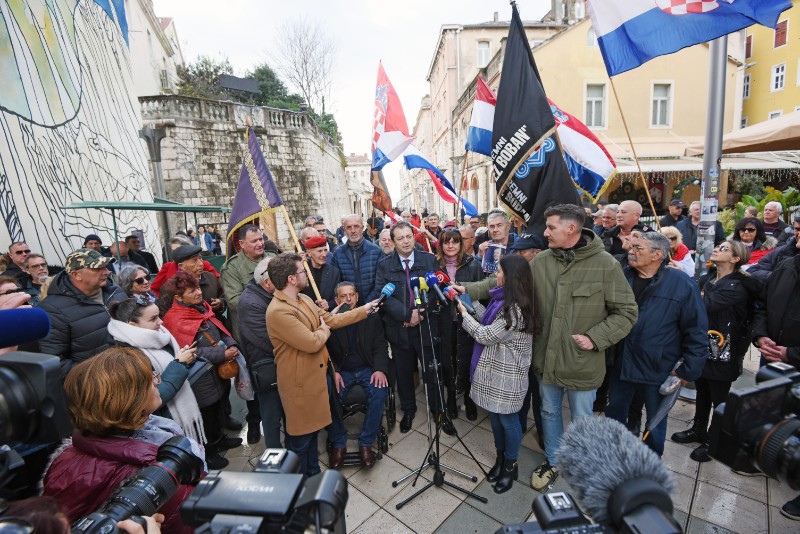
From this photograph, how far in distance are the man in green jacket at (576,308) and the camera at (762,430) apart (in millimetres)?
1302

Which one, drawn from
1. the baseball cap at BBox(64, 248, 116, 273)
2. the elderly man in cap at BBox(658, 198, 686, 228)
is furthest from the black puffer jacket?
the elderly man in cap at BBox(658, 198, 686, 228)

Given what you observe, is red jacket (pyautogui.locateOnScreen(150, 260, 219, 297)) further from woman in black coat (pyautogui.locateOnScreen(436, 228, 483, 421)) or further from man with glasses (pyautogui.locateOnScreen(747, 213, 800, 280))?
man with glasses (pyautogui.locateOnScreen(747, 213, 800, 280))

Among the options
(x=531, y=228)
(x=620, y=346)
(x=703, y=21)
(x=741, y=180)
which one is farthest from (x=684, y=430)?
(x=741, y=180)

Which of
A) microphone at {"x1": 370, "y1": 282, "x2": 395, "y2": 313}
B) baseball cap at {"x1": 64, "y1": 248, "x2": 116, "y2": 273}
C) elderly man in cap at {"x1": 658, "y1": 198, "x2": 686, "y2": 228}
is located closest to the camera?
baseball cap at {"x1": 64, "y1": 248, "x2": 116, "y2": 273}

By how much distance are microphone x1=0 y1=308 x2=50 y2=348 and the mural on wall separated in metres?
5.15

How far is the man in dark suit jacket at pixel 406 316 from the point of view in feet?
11.7

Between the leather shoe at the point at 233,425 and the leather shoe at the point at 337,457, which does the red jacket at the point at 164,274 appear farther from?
the leather shoe at the point at 337,457

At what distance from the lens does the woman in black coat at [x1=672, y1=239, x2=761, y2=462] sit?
3.09 meters

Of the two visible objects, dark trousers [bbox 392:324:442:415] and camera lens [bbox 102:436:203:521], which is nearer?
camera lens [bbox 102:436:203:521]

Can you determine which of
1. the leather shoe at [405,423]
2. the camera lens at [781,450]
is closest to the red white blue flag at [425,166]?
the leather shoe at [405,423]

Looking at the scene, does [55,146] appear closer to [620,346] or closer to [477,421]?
[477,421]

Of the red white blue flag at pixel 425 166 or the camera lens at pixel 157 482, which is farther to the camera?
the red white blue flag at pixel 425 166

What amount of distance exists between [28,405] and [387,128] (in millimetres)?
5736

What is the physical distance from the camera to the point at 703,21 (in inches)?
130
